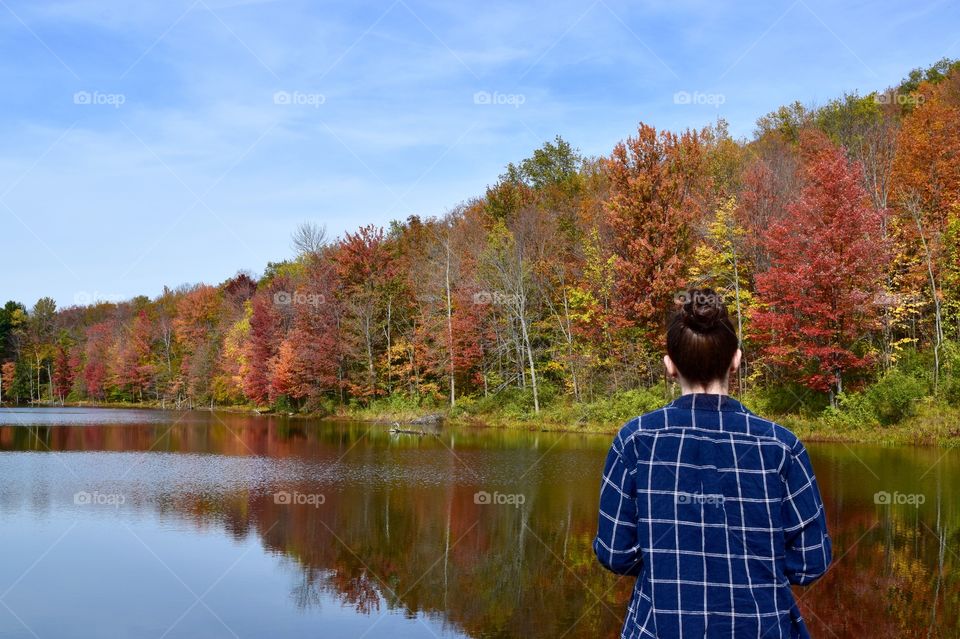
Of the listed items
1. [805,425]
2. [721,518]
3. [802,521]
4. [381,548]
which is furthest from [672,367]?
[805,425]

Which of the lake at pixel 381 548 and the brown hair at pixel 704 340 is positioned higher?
the brown hair at pixel 704 340

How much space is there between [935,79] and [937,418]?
3367cm

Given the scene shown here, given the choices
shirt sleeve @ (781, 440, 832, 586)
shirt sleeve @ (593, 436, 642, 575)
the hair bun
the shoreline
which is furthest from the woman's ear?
the shoreline

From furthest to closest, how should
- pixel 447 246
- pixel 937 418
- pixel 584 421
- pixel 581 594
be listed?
pixel 447 246 < pixel 584 421 < pixel 937 418 < pixel 581 594

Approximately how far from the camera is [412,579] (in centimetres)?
1023

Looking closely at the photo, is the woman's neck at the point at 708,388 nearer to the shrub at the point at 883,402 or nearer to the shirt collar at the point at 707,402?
the shirt collar at the point at 707,402

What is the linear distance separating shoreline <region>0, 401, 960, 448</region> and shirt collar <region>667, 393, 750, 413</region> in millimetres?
18169

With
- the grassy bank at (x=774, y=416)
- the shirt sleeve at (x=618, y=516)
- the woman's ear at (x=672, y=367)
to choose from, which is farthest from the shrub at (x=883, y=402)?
the shirt sleeve at (x=618, y=516)

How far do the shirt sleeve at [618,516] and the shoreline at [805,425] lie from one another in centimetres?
1817

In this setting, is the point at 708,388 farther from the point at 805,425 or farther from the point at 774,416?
the point at 774,416

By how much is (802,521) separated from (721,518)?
0.26m

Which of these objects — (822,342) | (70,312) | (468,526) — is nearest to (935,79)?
(822,342)

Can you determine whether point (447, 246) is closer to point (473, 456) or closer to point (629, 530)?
point (473, 456)

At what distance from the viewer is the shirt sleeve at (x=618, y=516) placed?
7.84ft
